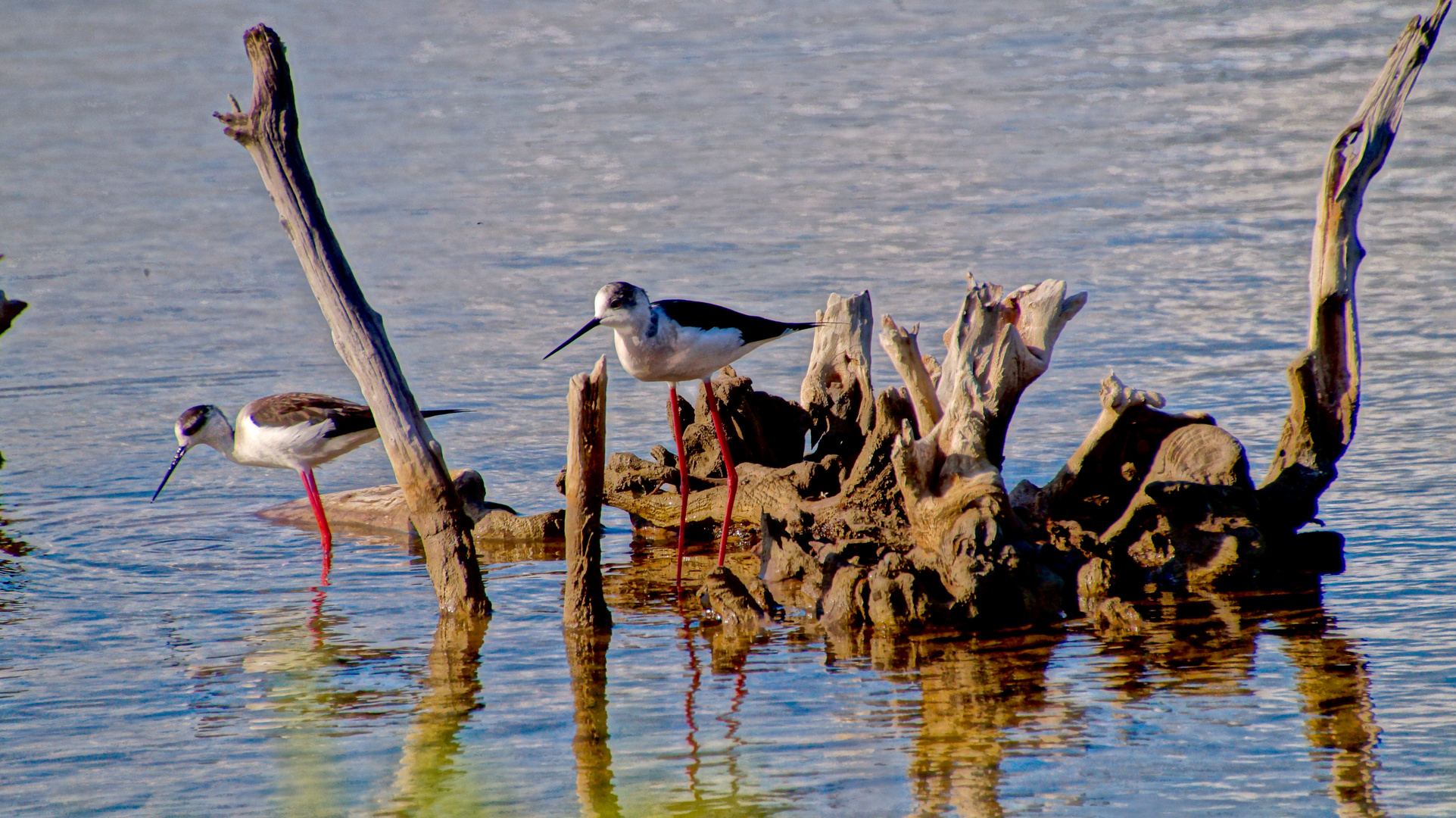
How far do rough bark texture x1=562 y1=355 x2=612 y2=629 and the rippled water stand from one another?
0.23 metres

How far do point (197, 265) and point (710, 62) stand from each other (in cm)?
1044

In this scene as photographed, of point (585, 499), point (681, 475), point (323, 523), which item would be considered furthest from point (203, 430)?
point (585, 499)

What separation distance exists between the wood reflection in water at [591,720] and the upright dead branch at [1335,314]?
3.37 m

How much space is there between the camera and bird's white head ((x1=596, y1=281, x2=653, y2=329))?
7.75 m

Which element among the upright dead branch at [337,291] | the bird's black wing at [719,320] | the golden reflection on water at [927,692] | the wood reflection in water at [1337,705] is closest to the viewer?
the wood reflection in water at [1337,705]

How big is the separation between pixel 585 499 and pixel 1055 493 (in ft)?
7.88

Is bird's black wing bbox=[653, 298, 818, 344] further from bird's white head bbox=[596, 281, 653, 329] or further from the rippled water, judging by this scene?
the rippled water

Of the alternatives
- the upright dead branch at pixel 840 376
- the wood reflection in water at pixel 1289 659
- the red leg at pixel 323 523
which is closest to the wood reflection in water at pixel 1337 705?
the wood reflection in water at pixel 1289 659

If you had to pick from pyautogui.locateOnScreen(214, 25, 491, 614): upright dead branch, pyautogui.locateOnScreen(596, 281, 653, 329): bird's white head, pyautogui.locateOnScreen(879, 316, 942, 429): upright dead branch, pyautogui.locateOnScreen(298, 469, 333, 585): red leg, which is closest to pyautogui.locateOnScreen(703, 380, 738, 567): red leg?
pyautogui.locateOnScreen(596, 281, 653, 329): bird's white head

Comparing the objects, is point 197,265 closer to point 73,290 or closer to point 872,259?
point 73,290

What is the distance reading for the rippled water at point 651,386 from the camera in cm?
588

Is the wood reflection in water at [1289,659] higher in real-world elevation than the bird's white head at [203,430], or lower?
lower

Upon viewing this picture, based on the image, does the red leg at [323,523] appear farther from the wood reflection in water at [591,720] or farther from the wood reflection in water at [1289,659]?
the wood reflection in water at [1289,659]

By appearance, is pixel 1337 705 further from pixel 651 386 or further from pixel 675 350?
pixel 651 386
